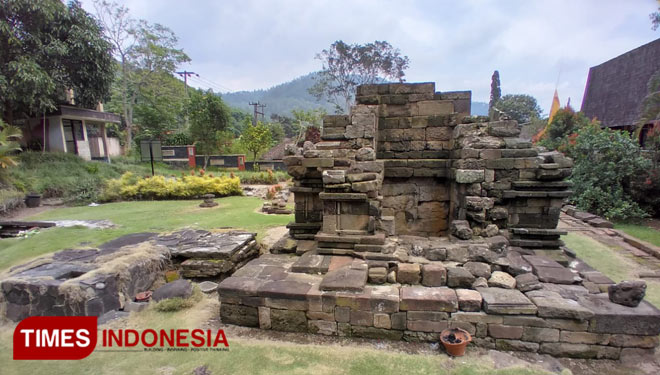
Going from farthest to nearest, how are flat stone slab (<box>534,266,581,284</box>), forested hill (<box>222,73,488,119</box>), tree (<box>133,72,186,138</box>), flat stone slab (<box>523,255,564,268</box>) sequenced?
forested hill (<box>222,73,488,119</box>) < tree (<box>133,72,186,138</box>) < flat stone slab (<box>523,255,564,268</box>) < flat stone slab (<box>534,266,581,284</box>)

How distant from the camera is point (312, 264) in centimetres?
448

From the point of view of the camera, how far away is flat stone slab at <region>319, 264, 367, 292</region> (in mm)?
3756

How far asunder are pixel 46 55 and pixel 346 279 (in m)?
19.4

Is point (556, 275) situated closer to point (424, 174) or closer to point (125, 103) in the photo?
point (424, 174)

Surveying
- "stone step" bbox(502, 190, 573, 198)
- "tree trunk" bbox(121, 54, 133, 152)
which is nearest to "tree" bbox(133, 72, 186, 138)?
"tree trunk" bbox(121, 54, 133, 152)

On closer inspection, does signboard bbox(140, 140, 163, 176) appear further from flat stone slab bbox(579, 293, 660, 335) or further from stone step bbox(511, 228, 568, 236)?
flat stone slab bbox(579, 293, 660, 335)

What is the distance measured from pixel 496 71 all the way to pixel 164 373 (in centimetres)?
1866

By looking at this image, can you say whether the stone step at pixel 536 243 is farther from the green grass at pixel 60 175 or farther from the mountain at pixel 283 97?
the mountain at pixel 283 97

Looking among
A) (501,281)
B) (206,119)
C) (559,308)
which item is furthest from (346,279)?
(206,119)

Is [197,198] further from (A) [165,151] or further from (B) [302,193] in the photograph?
(A) [165,151]

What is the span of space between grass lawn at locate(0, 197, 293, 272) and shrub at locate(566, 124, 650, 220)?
1144 centimetres

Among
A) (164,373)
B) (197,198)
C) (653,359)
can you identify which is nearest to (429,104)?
(653,359)

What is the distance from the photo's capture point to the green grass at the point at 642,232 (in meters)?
8.39

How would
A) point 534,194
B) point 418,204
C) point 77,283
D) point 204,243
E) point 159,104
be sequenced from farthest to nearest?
point 159,104, point 204,243, point 418,204, point 534,194, point 77,283
